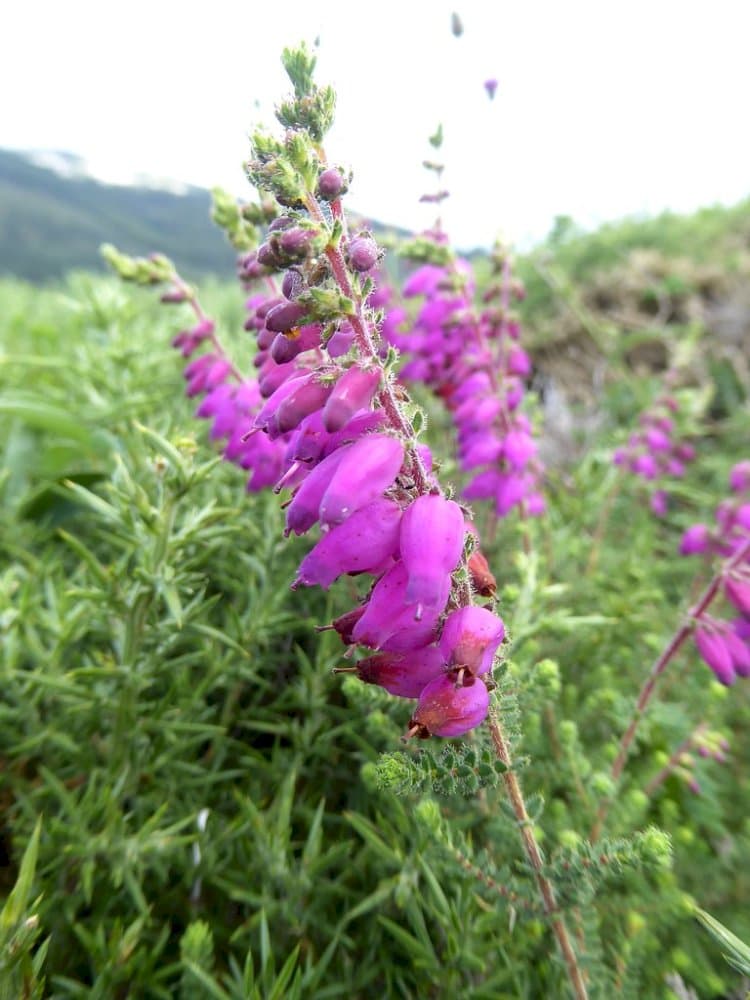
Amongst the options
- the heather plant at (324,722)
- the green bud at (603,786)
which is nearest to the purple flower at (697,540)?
the heather plant at (324,722)

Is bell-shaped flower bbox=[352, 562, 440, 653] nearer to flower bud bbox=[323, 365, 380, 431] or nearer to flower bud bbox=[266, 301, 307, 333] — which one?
flower bud bbox=[323, 365, 380, 431]

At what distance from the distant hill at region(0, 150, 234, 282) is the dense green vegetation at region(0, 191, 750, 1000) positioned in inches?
431

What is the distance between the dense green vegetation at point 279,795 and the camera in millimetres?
1091

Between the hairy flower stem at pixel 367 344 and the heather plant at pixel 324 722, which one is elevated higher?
the hairy flower stem at pixel 367 344

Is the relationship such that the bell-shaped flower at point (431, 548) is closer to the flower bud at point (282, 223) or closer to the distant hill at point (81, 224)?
the flower bud at point (282, 223)

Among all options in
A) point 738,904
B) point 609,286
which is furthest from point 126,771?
point 609,286

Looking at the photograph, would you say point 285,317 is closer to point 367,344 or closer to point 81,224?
point 367,344

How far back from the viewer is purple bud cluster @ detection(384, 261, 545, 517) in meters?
2.02

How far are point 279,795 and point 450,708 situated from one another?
2.50ft

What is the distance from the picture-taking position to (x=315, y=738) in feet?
5.30

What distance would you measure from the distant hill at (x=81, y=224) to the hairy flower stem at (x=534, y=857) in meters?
11.7

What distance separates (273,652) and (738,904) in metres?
1.34

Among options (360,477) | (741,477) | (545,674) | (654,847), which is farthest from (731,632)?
(741,477)

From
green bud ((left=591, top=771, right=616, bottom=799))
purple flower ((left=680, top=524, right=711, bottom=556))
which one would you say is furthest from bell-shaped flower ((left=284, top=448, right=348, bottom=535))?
purple flower ((left=680, top=524, right=711, bottom=556))
